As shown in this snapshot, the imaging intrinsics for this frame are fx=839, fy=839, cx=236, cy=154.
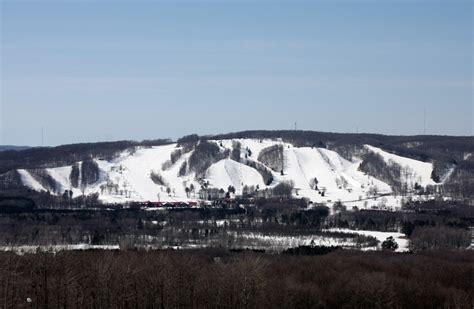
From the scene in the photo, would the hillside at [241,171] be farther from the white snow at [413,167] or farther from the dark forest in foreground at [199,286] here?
the dark forest in foreground at [199,286]

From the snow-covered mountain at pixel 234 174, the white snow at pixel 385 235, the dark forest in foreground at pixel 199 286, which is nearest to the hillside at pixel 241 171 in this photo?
the snow-covered mountain at pixel 234 174

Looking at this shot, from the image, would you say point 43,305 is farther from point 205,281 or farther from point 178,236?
point 178,236

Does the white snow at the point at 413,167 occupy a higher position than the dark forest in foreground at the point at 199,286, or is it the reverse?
the white snow at the point at 413,167

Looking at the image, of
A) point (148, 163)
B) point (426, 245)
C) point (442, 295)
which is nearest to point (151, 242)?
point (426, 245)

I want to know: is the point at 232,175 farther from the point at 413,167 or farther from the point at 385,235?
the point at 385,235

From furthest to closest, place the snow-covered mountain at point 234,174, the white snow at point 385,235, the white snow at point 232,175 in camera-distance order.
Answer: the white snow at point 232,175, the snow-covered mountain at point 234,174, the white snow at point 385,235

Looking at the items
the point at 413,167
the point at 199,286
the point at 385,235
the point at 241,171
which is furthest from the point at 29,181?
the point at 199,286

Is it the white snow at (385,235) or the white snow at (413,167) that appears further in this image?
the white snow at (413,167)
